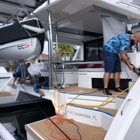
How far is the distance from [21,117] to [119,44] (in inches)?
139

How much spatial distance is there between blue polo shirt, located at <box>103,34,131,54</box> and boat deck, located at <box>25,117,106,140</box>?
4.73 feet

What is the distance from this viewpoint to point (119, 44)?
279 centimetres

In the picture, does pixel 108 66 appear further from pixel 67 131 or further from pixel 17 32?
pixel 17 32

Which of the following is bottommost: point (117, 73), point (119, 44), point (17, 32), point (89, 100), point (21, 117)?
point (21, 117)

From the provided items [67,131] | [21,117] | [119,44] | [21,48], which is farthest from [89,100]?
[21,117]

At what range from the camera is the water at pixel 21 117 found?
3.81 meters

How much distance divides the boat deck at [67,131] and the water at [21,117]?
1.43 metres

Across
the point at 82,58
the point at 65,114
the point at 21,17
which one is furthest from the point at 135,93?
the point at 82,58

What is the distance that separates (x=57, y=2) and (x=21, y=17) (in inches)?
66.7

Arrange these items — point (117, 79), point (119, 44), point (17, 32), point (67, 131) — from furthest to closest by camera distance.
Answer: point (17, 32) < point (117, 79) < point (119, 44) < point (67, 131)

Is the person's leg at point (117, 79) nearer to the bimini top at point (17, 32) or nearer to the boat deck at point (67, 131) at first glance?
the boat deck at point (67, 131)

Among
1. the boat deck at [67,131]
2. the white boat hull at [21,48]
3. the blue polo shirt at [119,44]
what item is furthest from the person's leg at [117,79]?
the white boat hull at [21,48]

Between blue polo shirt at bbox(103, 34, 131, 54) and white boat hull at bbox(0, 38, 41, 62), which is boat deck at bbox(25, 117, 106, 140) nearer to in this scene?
blue polo shirt at bbox(103, 34, 131, 54)

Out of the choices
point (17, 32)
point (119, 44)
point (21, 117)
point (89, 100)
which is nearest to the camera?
point (89, 100)
